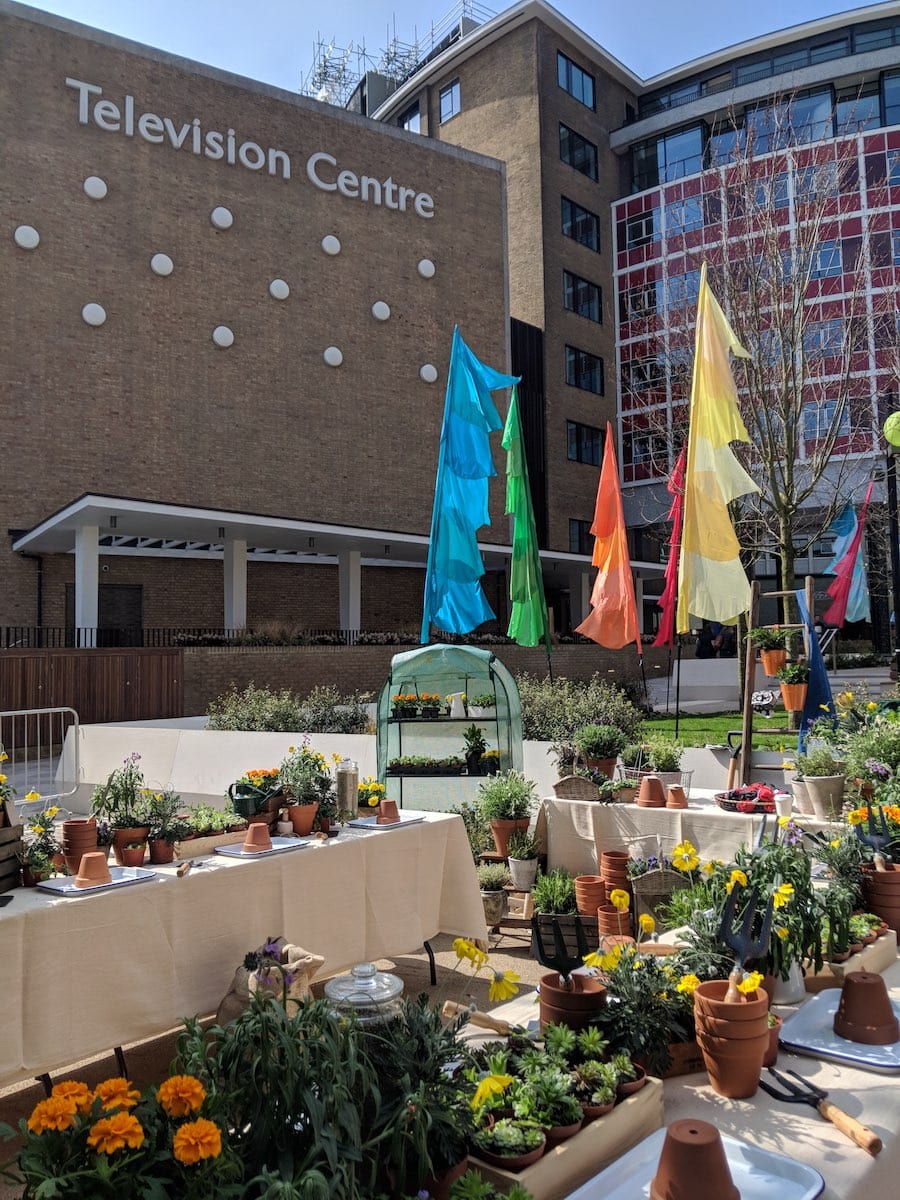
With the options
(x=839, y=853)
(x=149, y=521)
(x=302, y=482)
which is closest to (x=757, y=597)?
(x=839, y=853)

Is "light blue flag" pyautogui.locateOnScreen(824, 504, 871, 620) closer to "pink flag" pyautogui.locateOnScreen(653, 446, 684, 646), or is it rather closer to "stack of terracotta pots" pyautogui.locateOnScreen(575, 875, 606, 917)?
"pink flag" pyautogui.locateOnScreen(653, 446, 684, 646)

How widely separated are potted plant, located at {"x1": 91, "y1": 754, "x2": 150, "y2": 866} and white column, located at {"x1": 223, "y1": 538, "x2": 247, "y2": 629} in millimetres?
16386

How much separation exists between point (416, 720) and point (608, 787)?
343 centimetres

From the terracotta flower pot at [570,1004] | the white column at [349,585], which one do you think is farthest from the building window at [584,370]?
the terracotta flower pot at [570,1004]

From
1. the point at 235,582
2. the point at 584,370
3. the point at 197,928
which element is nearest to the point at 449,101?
the point at 584,370

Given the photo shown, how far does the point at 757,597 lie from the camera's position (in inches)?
290

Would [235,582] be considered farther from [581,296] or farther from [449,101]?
[449,101]

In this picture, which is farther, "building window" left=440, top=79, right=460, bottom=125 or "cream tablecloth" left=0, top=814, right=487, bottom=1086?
"building window" left=440, top=79, right=460, bottom=125

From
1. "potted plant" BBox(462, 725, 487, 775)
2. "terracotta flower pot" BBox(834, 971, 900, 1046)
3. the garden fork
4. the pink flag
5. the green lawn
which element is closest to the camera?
the garden fork

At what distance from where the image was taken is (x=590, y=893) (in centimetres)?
627

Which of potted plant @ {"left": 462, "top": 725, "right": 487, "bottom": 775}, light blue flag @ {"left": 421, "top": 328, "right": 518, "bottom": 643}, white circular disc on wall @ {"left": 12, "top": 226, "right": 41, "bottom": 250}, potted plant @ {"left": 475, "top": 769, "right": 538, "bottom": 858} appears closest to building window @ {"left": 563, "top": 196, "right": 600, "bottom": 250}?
white circular disc on wall @ {"left": 12, "top": 226, "right": 41, "bottom": 250}

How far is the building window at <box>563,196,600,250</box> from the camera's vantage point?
37.0m

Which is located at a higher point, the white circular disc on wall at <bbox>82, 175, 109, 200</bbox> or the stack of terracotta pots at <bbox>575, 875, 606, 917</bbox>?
the white circular disc on wall at <bbox>82, 175, 109, 200</bbox>

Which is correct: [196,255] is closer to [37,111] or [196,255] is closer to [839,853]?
[37,111]
